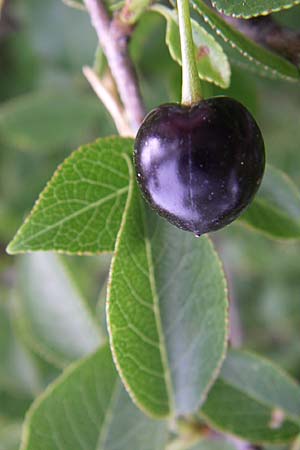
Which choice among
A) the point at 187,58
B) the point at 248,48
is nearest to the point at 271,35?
the point at 248,48

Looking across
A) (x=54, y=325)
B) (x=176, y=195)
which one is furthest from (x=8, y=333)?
(x=176, y=195)

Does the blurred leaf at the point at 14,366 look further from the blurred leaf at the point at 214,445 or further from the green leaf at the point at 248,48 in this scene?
the green leaf at the point at 248,48

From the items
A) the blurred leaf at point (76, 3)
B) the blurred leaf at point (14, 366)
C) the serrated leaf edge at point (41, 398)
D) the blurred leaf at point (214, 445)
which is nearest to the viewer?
the serrated leaf edge at point (41, 398)

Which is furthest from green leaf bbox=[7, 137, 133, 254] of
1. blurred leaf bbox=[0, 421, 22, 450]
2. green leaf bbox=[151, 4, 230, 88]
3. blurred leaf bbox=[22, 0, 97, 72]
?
blurred leaf bbox=[22, 0, 97, 72]

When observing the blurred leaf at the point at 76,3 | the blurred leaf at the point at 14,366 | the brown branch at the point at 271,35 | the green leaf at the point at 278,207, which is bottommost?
the blurred leaf at the point at 14,366

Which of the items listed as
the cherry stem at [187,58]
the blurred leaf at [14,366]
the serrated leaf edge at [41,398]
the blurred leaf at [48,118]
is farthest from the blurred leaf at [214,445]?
the cherry stem at [187,58]

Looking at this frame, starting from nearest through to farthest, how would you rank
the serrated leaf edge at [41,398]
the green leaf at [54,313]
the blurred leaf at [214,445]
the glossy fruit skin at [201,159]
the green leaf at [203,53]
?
the glossy fruit skin at [201,159] → the green leaf at [203,53] → the serrated leaf edge at [41,398] → the green leaf at [54,313] → the blurred leaf at [214,445]
